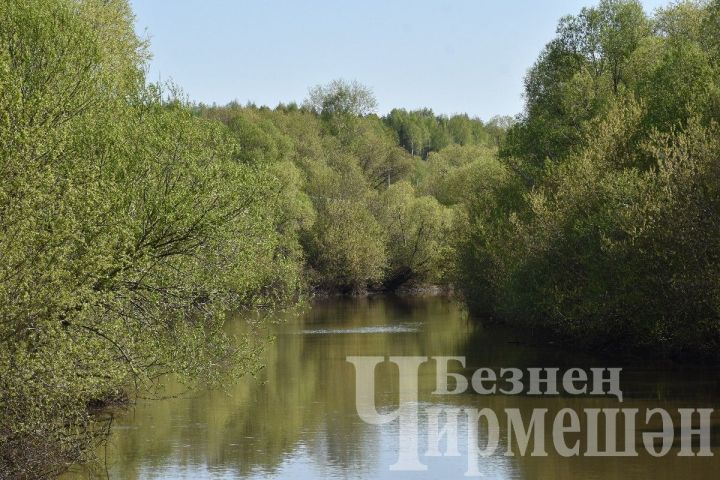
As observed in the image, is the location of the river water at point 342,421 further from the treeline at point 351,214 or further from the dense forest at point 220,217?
the treeline at point 351,214

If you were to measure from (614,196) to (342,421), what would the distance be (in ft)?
48.2

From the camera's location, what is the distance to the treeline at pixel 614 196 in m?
34.2

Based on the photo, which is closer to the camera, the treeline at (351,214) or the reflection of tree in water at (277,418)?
the reflection of tree in water at (277,418)

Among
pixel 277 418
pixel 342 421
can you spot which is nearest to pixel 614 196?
pixel 342 421

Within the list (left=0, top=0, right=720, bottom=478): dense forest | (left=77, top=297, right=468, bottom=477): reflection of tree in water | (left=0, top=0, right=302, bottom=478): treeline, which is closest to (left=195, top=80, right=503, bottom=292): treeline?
(left=0, top=0, right=720, bottom=478): dense forest

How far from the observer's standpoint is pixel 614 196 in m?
38.0

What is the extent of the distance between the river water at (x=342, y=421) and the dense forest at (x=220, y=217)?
1481mm

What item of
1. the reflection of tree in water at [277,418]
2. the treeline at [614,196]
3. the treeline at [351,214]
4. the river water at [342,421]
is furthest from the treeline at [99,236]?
the treeline at [351,214]

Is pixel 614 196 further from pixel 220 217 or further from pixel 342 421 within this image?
pixel 220 217

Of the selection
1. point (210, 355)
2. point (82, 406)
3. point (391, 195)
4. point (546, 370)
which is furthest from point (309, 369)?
point (391, 195)

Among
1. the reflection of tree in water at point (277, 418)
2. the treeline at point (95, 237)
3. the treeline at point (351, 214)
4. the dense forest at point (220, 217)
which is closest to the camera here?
the treeline at point (95, 237)

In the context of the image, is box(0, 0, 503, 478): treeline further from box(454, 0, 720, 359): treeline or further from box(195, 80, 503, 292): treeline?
box(195, 80, 503, 292): treeline

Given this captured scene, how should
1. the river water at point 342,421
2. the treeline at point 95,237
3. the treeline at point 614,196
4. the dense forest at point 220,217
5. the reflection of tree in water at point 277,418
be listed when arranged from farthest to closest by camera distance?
the treeline at point 614,196
the reflection of tree in water at point 277,418
the river water at point 342,421
the dense forest at point 220,217
the treeline at point 95,237

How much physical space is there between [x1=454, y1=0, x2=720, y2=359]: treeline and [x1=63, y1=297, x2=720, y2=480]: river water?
7.21 feet
